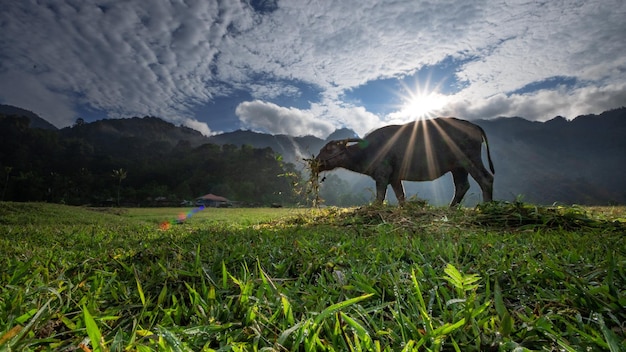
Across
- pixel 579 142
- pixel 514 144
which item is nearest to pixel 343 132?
pixel 514 144

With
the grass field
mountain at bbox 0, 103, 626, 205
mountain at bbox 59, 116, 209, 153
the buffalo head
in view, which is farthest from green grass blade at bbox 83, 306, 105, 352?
mountain at bbox 59, 116, 209, 153

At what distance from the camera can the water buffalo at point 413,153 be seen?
660 cm

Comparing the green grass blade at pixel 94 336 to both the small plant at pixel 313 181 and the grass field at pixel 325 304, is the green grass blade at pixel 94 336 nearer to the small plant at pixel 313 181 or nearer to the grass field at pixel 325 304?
the grass field at pixel 325 304

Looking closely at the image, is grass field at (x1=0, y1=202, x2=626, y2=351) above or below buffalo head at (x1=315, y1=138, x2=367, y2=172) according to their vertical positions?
below

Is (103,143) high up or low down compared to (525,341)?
up

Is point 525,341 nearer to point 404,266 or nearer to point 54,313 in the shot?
point 404,266

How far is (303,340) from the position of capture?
64 centimetres

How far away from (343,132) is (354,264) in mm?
181047

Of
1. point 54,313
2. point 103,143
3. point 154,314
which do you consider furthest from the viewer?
point 103,143

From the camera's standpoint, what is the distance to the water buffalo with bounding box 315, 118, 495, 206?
21.6 feet

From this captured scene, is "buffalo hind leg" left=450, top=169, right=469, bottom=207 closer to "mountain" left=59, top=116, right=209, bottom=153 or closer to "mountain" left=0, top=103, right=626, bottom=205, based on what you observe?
"mountain" left=0, top=103, right=626, bottom=205

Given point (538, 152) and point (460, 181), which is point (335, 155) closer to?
point (460, 181)

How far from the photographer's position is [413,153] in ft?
23.4

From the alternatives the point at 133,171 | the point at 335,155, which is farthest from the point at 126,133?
the point at 335,155
